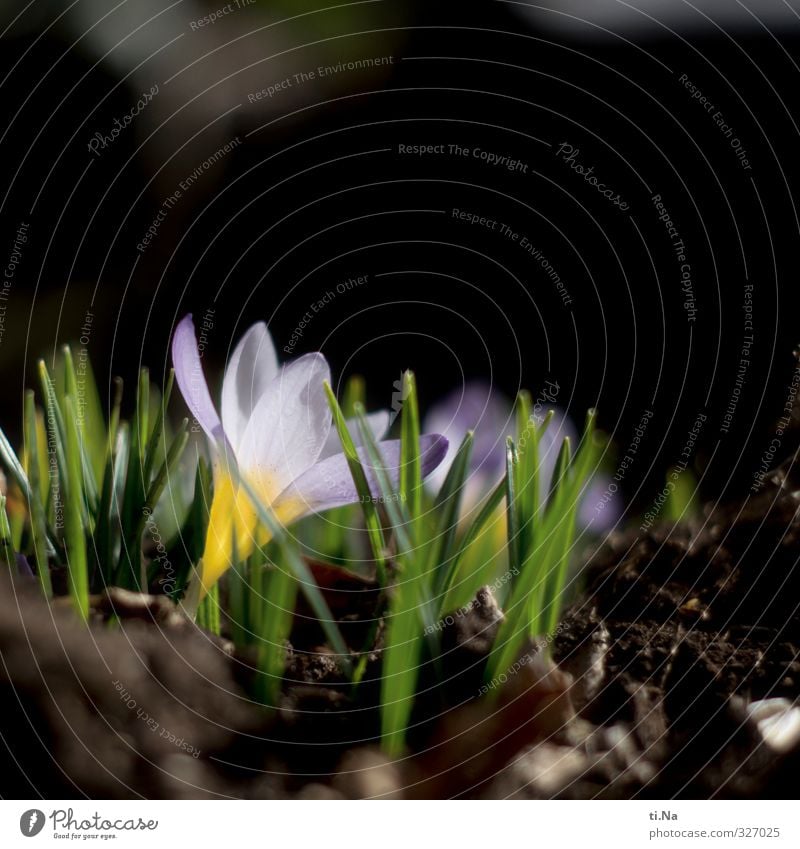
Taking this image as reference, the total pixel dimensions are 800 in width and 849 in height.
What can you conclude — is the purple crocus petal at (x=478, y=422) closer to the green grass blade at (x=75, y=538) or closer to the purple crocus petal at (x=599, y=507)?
the purple crocus petal at (x=599, y=507)

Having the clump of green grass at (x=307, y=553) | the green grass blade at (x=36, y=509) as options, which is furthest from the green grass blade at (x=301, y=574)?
the green grass blade at (x=36, y=509)

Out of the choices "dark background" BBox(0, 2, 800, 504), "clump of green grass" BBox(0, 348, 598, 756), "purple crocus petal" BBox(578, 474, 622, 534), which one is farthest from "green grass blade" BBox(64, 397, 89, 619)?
"purple crocus petal" BBox(578, 474, 622, 534)

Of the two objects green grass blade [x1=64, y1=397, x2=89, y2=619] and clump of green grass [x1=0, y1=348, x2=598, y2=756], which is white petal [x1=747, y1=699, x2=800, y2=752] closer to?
clump of green grass [x1=0, y1=348, x2=598, y2=756]

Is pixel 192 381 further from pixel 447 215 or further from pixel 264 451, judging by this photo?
pixel 447 215

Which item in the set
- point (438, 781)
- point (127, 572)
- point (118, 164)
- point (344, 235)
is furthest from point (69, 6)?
point (438, 781)

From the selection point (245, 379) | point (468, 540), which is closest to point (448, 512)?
point (468, 540)

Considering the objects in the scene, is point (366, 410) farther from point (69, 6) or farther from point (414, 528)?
point (69, 6)

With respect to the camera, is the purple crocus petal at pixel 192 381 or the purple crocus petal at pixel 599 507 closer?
the purple crocus petal at pixel 192 381
